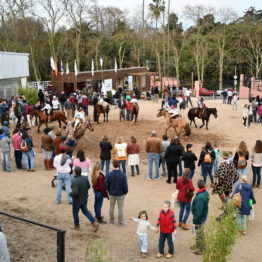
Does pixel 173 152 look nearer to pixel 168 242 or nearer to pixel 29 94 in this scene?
pixel 168 242

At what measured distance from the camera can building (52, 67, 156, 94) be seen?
30.8 metres

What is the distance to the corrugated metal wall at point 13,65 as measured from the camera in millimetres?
25578

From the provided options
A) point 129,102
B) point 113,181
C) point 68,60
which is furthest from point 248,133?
point 68,60

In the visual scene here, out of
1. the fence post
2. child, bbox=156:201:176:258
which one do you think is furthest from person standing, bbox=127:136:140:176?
the fence post

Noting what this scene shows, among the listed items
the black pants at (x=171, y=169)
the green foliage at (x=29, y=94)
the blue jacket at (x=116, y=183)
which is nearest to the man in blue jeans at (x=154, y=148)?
the black pants at (x=171, y=169)

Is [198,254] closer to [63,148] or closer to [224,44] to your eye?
[63,148]

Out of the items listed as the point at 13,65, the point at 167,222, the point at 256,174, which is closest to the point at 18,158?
the point at 167,222

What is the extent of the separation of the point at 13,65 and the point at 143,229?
2254 centimetres

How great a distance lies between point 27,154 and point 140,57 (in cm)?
4011

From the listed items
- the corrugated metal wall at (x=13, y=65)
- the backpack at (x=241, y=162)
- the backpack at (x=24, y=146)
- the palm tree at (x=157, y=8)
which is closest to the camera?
the backpack at (x=241, y=162)

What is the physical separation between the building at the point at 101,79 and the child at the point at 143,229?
21840 millimetres

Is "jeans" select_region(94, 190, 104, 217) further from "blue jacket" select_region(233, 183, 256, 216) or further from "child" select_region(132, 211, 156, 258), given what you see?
"blue jacket" select_region(233, 183, 256, 216)

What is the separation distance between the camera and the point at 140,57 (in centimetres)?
5066

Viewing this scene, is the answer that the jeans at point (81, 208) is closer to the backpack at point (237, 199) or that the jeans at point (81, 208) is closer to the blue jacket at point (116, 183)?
the blue jacket at point (116, 183)
